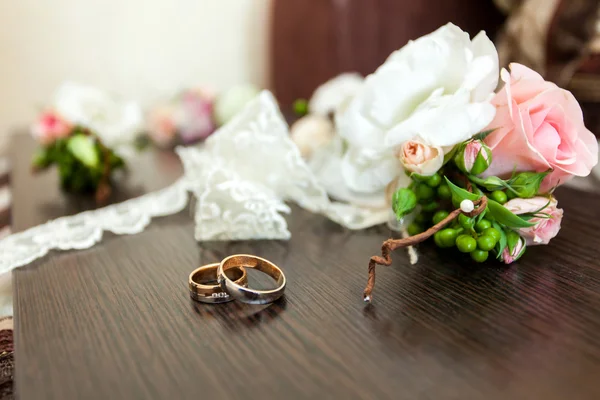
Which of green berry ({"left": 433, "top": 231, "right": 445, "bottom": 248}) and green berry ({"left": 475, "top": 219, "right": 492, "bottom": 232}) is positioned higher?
green berry ({"left": 475, "top": 219, "right": 492, "bottom": 232})

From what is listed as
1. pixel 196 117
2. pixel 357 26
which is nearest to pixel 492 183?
pixel 196 117

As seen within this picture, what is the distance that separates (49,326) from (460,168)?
0.40m

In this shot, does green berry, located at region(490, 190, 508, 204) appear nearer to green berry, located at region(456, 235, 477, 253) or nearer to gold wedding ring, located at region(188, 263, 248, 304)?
green berry, located at region(456, 235, 477, 253)

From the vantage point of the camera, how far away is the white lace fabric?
61 centimetres

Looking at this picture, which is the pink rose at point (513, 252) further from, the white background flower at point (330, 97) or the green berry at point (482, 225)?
the white background flower at point (330, 97)

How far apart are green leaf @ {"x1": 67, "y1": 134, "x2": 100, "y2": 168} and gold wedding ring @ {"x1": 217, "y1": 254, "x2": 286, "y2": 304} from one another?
1.48ft

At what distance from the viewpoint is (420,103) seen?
0.59m

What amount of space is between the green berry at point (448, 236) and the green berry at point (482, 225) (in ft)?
0.09

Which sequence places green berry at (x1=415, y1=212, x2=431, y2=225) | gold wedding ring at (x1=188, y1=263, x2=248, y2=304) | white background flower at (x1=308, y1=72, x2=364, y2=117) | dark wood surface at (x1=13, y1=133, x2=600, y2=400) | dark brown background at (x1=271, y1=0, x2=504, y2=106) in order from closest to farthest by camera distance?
dark wood surface at (x1=13, y1=133, x2=600, y2=400), gold wedding ring at (x1=188, y1=263, x2=248, y2=304), green berry at (x1=415, y1=212, x2=431, y2=225), white background flower at (x1=308, y1=72, x2=364, y2=117), dark brown background at (x1=271, y1=0, x2=504, y2=106)

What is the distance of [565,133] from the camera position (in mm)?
514

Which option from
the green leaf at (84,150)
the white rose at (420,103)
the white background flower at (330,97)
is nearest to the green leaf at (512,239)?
the white rose at (420,103)

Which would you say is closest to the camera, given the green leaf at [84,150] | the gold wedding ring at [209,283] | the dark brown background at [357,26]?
the gold wedding ring at [209,283]

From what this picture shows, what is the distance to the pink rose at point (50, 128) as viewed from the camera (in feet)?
2.90

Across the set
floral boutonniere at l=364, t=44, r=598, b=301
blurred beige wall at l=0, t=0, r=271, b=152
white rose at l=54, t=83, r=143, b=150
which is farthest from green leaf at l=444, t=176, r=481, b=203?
blurred beige wall at l=0, t=0, r=271, b=152
